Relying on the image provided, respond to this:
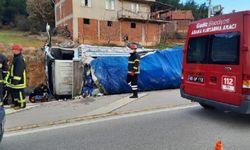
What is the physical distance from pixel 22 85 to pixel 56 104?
119 centimetres

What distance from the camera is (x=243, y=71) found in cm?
679

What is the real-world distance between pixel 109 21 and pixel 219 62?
3881cm

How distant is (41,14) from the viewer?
60469 mm

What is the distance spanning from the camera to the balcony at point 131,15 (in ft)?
150

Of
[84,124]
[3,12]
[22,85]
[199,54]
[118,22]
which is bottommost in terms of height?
[84,124]

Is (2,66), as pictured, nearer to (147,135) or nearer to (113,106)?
(113,106)

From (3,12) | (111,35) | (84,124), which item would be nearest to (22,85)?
(84,124)

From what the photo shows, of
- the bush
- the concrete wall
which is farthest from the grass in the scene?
the bush

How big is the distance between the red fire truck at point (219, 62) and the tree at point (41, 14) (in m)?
54.2

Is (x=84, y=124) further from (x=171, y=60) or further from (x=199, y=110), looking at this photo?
(x=171, y=60)

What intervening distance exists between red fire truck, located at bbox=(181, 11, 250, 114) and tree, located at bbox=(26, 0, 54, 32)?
5419cm

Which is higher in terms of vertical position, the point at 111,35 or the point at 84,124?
the point at 111,35

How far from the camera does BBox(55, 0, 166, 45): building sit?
140 feet

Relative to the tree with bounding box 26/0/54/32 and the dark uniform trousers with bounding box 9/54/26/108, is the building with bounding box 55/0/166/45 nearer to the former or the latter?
the tree with bounding box 26/0/54/32
